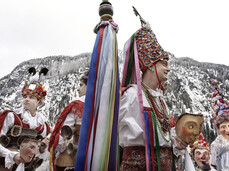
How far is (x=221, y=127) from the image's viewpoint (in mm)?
4539

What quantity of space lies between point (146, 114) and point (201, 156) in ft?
9.67

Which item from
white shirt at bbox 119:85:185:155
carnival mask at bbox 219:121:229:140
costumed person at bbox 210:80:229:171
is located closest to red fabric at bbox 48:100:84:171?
white shirt at bbox 119:85:185:155

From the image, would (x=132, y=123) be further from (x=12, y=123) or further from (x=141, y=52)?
(x=12, y=123)

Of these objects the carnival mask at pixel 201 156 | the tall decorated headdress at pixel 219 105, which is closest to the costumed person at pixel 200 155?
the carnival mask at pixel 201 156

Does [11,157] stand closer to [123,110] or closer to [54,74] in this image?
[123,110]

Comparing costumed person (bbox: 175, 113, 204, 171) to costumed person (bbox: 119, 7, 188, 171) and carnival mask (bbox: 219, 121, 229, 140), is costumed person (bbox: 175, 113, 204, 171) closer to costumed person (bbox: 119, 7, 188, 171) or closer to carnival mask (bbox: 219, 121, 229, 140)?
costumed person (bbox: 119, 7, 188, 171)

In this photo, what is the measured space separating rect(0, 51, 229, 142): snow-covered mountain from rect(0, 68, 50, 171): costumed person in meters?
25.3

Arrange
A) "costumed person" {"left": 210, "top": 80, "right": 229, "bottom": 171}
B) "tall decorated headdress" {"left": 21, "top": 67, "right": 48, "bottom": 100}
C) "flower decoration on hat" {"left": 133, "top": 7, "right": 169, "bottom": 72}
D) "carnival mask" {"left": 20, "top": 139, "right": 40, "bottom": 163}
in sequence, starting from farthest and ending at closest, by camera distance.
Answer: "costumed person" {"left": 210, "top": 80, "right": 229, "bottom": 171} → "tall decorated headdress" {"left": 21, "top": 67, "right": 48, "bottom": 100} → "carnival mask" {"left": 20, "top": 139, "right": 40, "bottom": 163} → "flower decoration on hat" {"left": 133, "top": 7, "right": 169, "bottom": 72}

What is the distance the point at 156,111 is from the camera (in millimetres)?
2033

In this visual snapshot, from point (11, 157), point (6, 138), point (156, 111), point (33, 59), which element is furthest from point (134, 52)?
point (33, 59)

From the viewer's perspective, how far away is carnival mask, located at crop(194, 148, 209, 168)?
4206 mm

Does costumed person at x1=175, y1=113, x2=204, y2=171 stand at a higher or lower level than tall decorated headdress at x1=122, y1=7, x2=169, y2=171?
lower

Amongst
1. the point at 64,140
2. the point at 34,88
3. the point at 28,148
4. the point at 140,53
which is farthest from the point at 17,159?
the point at 140,53

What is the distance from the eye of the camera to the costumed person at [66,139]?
2.62 metres
